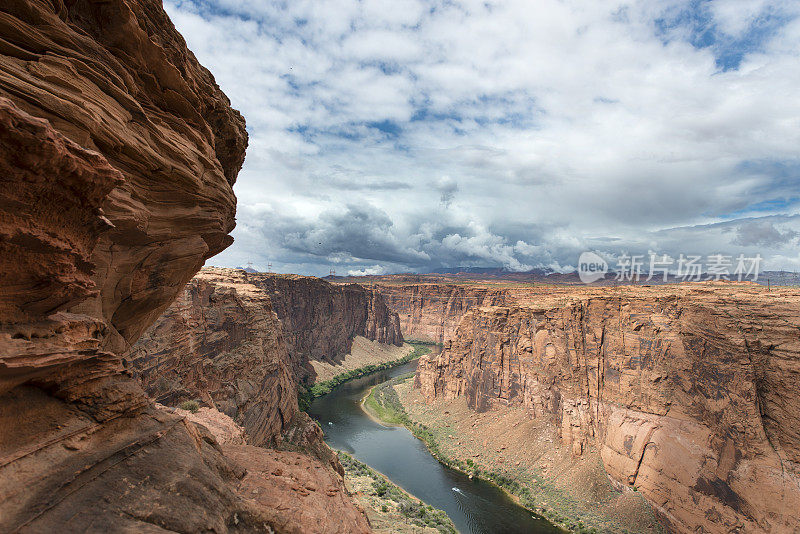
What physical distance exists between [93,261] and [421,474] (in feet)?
175

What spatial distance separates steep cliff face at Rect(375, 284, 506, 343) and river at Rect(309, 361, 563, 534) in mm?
98236

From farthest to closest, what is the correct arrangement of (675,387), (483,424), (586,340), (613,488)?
(483,424), (586,340), (613,488), (675,387)

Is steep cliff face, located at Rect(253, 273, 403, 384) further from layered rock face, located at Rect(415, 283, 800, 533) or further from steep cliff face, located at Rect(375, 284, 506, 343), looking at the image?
layered rock face, located at Rect(415, 283, 800, 533)

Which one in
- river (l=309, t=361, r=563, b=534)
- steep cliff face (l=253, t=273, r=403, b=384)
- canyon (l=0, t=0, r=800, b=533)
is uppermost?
canyon (l=0, t=0, r=800, b=533)

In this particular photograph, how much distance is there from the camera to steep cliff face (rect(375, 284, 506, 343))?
173 meters

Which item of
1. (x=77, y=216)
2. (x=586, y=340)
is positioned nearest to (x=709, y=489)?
(x=586, y=340)

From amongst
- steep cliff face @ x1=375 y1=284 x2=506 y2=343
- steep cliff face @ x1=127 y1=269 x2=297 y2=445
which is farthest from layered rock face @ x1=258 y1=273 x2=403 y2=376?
steep cliff face @ x1=127 y1=269 x2=297 y2=445

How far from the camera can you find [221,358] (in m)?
37.3

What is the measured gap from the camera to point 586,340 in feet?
157

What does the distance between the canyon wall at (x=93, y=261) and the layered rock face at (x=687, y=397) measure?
34136 mm

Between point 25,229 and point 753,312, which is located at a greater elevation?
point 25,229

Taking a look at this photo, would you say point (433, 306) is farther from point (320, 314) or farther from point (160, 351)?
point (160, 351)

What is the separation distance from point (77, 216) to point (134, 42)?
7.06 m

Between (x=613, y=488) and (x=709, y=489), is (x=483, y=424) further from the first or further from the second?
(x=709, y=489)
